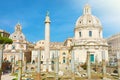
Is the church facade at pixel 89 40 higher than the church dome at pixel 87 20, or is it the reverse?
the church dome at pixel 87 20

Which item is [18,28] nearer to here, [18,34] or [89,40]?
[18,34]

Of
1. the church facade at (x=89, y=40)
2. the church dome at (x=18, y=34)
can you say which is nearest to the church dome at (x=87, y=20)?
the church facade at (x=89, y=40)

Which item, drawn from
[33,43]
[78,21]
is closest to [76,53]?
[78,21]

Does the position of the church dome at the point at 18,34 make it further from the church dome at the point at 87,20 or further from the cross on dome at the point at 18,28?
the church dome at the point at 87,20

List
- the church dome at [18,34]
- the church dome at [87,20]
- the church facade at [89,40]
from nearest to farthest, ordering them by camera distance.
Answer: the church facade at [89,40] → the church dome at [87,20] → the church dome at [18,34]

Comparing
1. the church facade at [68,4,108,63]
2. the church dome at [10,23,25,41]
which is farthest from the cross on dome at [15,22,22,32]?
the church facade at [68,4,108,63]

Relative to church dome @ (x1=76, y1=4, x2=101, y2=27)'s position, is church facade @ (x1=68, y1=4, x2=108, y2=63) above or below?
Answer: below

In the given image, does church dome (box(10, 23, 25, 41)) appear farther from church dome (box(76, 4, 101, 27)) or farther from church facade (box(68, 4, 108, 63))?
church dome (box(76, 4, 101, 27))

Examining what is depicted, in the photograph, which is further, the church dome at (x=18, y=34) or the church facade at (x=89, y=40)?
the church dome at (x=18, y=34)

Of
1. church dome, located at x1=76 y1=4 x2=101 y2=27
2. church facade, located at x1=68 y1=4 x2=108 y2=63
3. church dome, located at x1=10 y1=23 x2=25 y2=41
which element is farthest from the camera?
church dome, located at x1=10 y1=23 x2=25 y2=41

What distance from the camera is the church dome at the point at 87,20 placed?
65.8 meters

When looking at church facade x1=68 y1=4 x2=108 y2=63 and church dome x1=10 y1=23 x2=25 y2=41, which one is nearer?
church facade x1=68 y1=4 x2=108 y2=63

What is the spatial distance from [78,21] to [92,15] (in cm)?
474

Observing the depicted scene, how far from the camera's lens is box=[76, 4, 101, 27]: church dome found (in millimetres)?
65812
